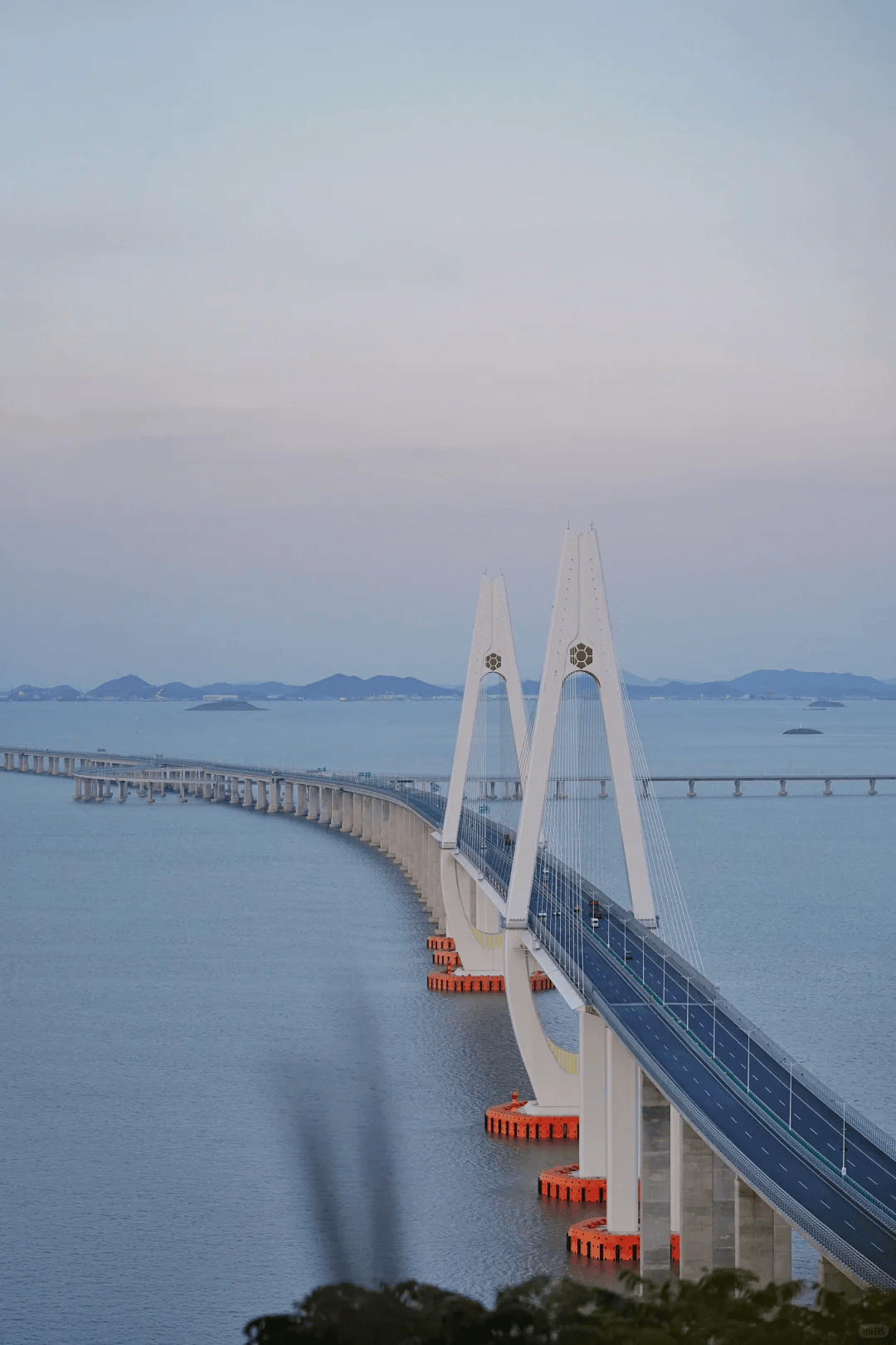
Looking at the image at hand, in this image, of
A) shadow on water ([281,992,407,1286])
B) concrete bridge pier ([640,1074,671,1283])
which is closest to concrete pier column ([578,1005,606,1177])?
concrete bridge pier ([640,1074,671,1283])

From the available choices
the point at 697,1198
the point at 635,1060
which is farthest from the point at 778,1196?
the point at 635,1060

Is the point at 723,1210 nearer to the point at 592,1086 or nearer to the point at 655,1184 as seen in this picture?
the point at 655,1184

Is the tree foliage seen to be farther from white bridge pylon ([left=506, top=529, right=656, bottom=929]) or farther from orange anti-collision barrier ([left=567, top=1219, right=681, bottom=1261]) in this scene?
white bridge pylon ([left=506, top=529, right=656, bottom=929])

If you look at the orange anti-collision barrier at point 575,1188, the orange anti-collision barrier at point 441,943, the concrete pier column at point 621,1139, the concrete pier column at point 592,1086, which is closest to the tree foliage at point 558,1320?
the concrete pier column at point 621,1139

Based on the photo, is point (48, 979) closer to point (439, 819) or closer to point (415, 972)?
point (415, 972)

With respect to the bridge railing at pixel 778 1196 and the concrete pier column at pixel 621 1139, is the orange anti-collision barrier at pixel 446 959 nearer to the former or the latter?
the concrete pier column at pixel 621 1139

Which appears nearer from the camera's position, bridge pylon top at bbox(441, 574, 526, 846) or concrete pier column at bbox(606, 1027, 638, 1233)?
concrete pier column at bbox(606, 1027, 638, 1233)
